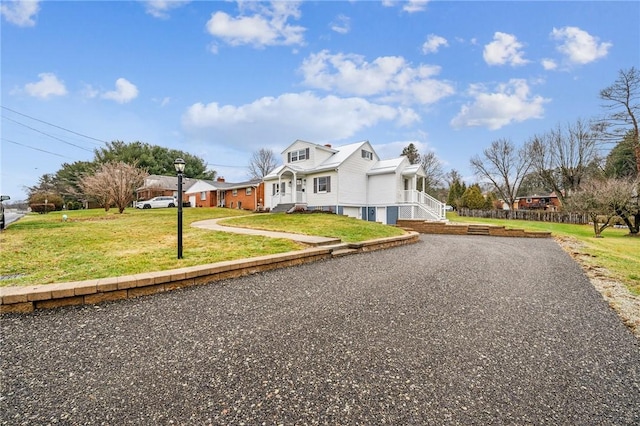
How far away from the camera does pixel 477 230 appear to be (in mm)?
14812

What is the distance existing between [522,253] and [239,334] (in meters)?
9.01

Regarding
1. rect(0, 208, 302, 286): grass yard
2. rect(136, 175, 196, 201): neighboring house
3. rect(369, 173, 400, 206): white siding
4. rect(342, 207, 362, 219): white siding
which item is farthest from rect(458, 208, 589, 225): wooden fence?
rect(136, 175, 196, 201): neighboring house

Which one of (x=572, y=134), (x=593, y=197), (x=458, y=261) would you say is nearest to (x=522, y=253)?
(x=458, y=261)

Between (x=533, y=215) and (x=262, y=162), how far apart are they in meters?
39.3

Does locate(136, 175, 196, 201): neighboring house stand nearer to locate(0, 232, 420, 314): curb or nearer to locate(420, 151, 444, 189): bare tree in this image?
locate(0, 232, 420, 314): curb

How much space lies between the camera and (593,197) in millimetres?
16734

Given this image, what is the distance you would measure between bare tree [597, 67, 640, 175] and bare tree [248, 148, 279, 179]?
134ft

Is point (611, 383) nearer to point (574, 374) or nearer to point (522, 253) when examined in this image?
point (574, 374)

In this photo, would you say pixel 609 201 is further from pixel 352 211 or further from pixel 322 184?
pixel 322 184

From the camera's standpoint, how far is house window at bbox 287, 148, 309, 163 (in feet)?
71.2

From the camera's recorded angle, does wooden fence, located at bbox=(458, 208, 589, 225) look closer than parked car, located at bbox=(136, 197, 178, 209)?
Yes

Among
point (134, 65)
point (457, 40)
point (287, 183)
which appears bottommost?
point (287, 183)

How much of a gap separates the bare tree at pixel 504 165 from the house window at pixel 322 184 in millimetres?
31276

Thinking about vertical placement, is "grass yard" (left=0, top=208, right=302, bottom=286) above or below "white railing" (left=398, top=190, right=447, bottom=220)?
below
